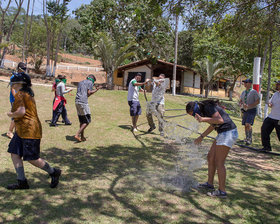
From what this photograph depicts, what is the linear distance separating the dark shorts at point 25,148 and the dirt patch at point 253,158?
449cm

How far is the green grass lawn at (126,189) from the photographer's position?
338cm

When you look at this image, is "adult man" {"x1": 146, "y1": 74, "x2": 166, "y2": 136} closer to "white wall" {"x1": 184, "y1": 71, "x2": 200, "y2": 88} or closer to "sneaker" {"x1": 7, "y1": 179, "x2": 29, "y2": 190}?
"sneaker" {"x1": 7, "y1": 179, "x2": 29, "y2": 190}

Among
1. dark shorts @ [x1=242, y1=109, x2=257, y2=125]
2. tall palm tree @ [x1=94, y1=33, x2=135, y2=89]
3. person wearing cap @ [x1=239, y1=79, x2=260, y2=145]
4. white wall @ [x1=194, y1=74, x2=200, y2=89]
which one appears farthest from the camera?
white wall @ [x1=194, y1=74, x2=200, y2=89]

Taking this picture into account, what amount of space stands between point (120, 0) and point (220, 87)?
19.8 m

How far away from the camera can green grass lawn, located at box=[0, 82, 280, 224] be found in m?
3.38

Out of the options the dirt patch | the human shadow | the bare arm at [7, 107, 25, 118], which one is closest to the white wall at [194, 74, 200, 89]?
the dirt patch

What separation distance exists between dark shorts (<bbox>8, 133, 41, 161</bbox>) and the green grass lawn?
1.84ft

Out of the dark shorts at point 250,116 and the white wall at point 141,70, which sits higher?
the white wall at point 141,70

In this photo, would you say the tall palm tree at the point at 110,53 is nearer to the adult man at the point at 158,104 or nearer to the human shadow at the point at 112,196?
the adult man at the point at 158,104

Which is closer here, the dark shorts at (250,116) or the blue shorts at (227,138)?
the blue shorts at (227,138)

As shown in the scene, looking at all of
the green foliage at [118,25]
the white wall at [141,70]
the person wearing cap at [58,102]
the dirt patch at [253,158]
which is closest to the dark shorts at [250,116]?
the dirt patch at [253,158]

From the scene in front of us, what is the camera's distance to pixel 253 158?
6512 millimetres

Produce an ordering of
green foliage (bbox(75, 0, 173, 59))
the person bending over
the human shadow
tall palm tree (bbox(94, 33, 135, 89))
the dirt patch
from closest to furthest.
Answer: the human shadow, the person bending over, the dirt patch, tall palm tree (bbox(94, 33, 135, 89)), green foliage (bbox(75, 0, 173, 59))

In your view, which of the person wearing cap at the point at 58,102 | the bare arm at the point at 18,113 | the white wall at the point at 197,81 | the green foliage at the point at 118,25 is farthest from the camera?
the white wall at the point at 197,81
